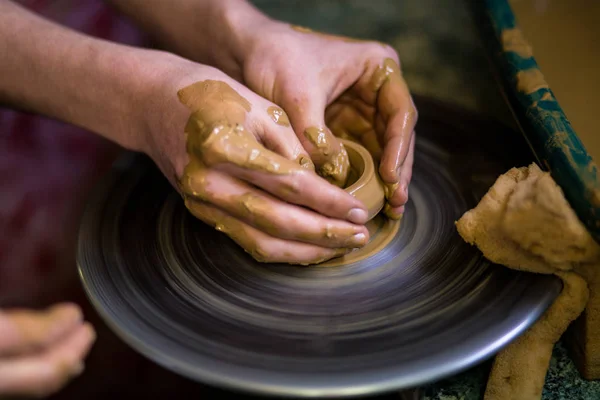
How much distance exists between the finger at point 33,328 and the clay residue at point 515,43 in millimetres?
1011

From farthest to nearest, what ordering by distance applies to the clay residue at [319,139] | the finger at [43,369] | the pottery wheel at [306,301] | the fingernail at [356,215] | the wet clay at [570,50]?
the wet clay at [570,50]
the clay residue at [319,139]
the fingernail at [356,215]
the pottery wheel at [306,301]
the finger at [43,369]

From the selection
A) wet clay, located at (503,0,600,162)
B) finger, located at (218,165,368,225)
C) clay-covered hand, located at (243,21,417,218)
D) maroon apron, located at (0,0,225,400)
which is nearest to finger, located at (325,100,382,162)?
clay-covered hand, located at (243,21,417,218)

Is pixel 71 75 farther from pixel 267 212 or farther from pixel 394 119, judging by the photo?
pixel 394 119

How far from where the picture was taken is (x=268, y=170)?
2.78ft

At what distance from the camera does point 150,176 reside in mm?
1244

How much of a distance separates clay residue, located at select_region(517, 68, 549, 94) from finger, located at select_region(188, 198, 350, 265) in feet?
1.61

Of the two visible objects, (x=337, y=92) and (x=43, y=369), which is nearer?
(x=43, y=369)

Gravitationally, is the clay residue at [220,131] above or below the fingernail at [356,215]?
above

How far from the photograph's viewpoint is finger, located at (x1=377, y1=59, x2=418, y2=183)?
1.04 m

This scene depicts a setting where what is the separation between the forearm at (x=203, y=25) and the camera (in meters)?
1.23

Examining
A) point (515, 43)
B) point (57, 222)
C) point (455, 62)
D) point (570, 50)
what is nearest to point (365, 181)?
point (515, 43)

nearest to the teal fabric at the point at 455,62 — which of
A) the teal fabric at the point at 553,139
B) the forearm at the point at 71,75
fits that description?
the teal fabric at the point at 553,139

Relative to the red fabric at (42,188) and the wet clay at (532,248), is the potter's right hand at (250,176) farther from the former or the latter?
the red fabric at (42,188)

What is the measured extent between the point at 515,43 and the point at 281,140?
0.61 m
